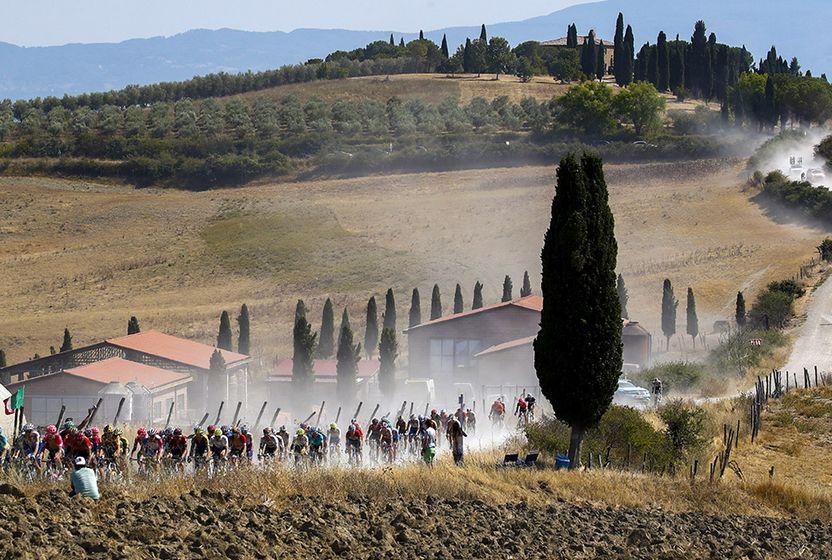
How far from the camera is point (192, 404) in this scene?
51.0 metres

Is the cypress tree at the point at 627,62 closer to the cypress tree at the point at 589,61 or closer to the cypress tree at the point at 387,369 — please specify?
the cypress tree at the point at 589,61

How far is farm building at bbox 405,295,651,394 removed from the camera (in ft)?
188

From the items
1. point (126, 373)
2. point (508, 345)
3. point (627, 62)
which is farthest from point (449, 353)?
point (627, 62)

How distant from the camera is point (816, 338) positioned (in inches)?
2315

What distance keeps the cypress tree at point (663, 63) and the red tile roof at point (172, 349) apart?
97970mm

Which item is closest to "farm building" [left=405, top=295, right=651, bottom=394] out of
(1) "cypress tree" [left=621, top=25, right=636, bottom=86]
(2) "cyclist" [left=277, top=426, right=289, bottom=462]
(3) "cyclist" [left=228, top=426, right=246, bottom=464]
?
(2) "cyclist" [left=277, top=426, right=289, bottom=462]

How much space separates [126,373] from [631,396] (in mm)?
17295

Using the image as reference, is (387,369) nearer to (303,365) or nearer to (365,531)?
(303,365)

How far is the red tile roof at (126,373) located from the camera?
46.1 meters

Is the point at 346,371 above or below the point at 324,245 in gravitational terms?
above

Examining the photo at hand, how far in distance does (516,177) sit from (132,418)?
84.8m

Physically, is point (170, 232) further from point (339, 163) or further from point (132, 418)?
point (132, 418)

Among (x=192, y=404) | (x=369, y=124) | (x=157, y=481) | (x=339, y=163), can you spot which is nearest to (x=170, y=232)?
(x=339, y=163)

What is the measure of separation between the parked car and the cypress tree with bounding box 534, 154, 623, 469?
1462cm
